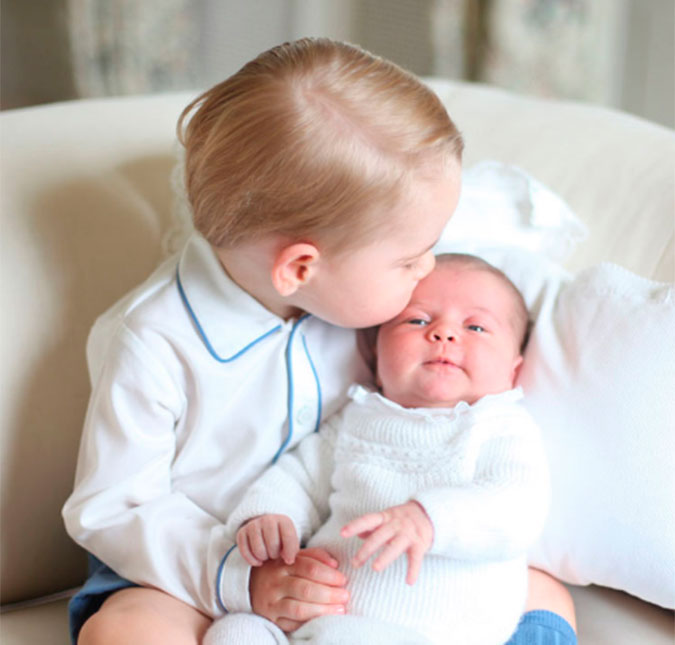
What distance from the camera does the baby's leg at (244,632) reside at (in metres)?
0.83

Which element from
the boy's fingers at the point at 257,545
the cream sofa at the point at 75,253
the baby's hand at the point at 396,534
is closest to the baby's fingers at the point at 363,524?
the baby's hand at the point at 396,534

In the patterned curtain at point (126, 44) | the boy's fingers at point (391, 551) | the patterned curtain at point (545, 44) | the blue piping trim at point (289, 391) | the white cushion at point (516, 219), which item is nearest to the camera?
the boy's fingers at point (391, 551)

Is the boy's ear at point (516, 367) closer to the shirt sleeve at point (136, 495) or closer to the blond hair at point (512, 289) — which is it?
the blond hair at point (512, 289)

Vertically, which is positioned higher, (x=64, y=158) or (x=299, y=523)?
(x=64, y=158)

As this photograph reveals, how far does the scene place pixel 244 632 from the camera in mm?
835

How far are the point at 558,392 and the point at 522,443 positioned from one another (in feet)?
0.31

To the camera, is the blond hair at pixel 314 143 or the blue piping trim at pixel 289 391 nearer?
the blond hair at pixel 314 143

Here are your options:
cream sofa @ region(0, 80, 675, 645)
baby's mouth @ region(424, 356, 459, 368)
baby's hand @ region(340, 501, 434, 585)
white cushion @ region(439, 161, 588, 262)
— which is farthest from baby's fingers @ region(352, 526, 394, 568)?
white cushion @ region(439, 161, 588, 262)

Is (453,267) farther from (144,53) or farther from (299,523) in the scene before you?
(144,53)

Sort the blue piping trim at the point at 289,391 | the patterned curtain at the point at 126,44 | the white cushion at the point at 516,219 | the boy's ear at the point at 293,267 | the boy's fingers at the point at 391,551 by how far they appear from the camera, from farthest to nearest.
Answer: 1. the patterned curtain at the point at 126,44
2. the white cushion at the point at 516,219
3. the blue piping trim at the point at 289,391
4. the boy's ear at the point at 293,267
5. the boy's fingers at the point at 391,551

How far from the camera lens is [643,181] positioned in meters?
1.12

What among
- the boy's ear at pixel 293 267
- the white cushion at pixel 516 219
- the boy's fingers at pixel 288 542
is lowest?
the boy's fingers at pixel 288 542

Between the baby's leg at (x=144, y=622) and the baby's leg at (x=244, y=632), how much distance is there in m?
0.03

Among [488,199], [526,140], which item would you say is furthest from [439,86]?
[488,199]
